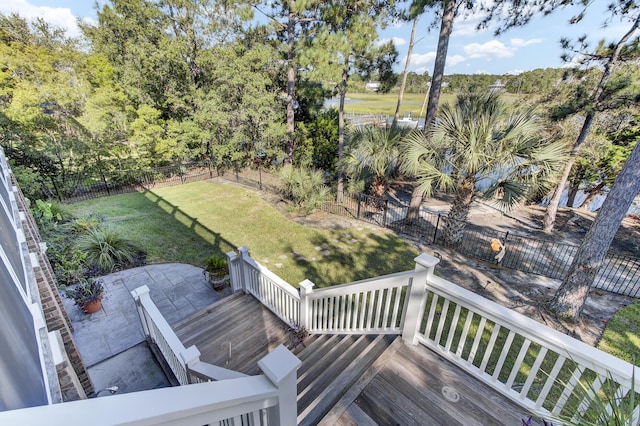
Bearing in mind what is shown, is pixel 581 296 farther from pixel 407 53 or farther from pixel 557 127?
pixel 407 53

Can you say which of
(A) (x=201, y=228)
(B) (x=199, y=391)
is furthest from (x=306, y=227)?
(B) (x=199, y=391)

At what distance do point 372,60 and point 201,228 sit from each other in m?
8.13

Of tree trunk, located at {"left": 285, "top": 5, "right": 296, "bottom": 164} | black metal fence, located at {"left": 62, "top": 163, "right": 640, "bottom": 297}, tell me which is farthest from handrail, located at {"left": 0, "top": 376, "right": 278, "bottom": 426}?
tree trunk, located at {"left": 285, "top": 5, "right": 296, "bottom": 164}

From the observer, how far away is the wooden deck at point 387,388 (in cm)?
231

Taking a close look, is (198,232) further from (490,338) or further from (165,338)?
(490,338)

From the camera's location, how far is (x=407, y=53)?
13.4 meters

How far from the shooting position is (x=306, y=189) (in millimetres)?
10227

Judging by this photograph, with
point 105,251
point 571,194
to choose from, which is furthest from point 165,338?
point 571,194

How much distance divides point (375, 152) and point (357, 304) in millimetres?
7714

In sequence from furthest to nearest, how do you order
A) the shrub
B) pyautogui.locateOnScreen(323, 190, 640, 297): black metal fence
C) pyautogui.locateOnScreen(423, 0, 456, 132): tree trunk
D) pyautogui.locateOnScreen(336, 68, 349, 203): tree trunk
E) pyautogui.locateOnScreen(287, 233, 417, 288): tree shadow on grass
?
1. pyautogui.locateOnScreen(336, 68, 349, 203): tree trunk
2. pyautogui.locateOnScreen(423, 0, 456, 132): tree trunk
3. pyautogui.locateOnScreen(287, 233, 417, 288): tree shadow on grass
4. pyautogui.locateOnScreen(323, 190, 640, 297): black metal fence
5. the shrub

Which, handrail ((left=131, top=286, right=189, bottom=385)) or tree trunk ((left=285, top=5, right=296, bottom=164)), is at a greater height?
tree trunk ((left=285, top=5, right=296, bottom=164))

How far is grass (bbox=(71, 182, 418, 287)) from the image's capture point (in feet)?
22.5

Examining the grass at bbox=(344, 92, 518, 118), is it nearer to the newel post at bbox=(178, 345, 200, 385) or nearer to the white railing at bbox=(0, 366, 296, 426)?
the newel post at bbox=(178, 345, 200, 385)

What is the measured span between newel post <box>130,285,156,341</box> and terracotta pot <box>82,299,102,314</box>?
4.63ft
